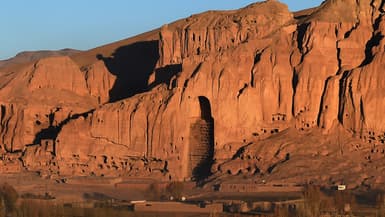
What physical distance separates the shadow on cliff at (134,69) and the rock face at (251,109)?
5.35m

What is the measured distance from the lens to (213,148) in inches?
3824

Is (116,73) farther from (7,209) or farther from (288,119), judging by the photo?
(7,209)

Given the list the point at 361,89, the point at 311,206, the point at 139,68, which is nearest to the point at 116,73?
the point at 139,68

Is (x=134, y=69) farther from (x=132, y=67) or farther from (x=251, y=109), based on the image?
(x=251, y=109)

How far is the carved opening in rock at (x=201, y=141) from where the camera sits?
98000 millimetres

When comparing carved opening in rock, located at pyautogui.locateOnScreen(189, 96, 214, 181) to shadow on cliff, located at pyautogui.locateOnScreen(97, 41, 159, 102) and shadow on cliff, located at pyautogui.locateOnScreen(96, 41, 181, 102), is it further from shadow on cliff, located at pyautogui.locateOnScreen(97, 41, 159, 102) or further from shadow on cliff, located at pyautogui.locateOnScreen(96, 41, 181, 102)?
shadow on cliff, located at pyautogui.locateOnScreen(97, 41, 159, 102)

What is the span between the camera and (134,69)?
116 m

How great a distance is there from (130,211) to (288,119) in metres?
17.4

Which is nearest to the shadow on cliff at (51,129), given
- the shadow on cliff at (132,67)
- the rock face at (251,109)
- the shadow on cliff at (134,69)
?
the rock face at (251,109)

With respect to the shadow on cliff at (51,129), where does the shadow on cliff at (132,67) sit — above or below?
above

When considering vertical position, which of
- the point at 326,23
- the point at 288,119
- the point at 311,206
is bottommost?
the point at 311,206

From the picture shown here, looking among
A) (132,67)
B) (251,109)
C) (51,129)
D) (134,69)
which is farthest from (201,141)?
(132,67)

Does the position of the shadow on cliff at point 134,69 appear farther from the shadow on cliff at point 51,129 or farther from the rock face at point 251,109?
the shadow on cliff at point 51,129

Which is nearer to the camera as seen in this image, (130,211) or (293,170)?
(130,211)
